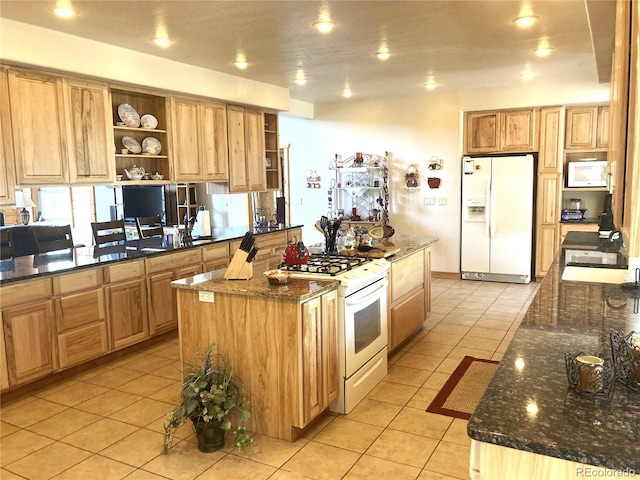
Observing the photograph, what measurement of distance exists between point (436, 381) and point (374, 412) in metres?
0.73

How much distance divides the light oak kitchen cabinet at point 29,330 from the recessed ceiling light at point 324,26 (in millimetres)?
2750

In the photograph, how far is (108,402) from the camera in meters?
3.49

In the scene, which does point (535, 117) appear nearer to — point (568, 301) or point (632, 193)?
point (568, 301)

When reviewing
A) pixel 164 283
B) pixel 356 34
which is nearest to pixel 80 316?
pixel 164 283

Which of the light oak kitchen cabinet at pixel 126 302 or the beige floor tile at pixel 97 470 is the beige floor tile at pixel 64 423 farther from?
the light oak kitchen cabinet at pixel 126 302

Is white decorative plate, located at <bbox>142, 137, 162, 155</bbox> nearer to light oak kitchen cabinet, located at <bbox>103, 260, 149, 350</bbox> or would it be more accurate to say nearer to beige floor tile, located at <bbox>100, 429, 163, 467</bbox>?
light oak kitchen cabinet, located at <bbox>103, 260, 149, 350</bbox>

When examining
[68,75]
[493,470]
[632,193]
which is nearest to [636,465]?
[493,470]

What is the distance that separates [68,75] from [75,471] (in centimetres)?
306

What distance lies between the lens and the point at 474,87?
6828 mm

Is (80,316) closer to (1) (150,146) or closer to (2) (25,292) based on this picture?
(2) (25,292)

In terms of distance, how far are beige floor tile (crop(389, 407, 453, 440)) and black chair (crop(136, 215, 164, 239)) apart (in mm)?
3664

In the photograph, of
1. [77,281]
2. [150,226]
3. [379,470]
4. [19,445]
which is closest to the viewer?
[379,470]

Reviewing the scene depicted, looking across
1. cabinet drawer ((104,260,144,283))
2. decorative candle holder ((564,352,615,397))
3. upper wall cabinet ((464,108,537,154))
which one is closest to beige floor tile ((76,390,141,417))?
cabinet drawer ((104,260,144,283))

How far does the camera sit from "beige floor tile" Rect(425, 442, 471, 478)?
257 cm
